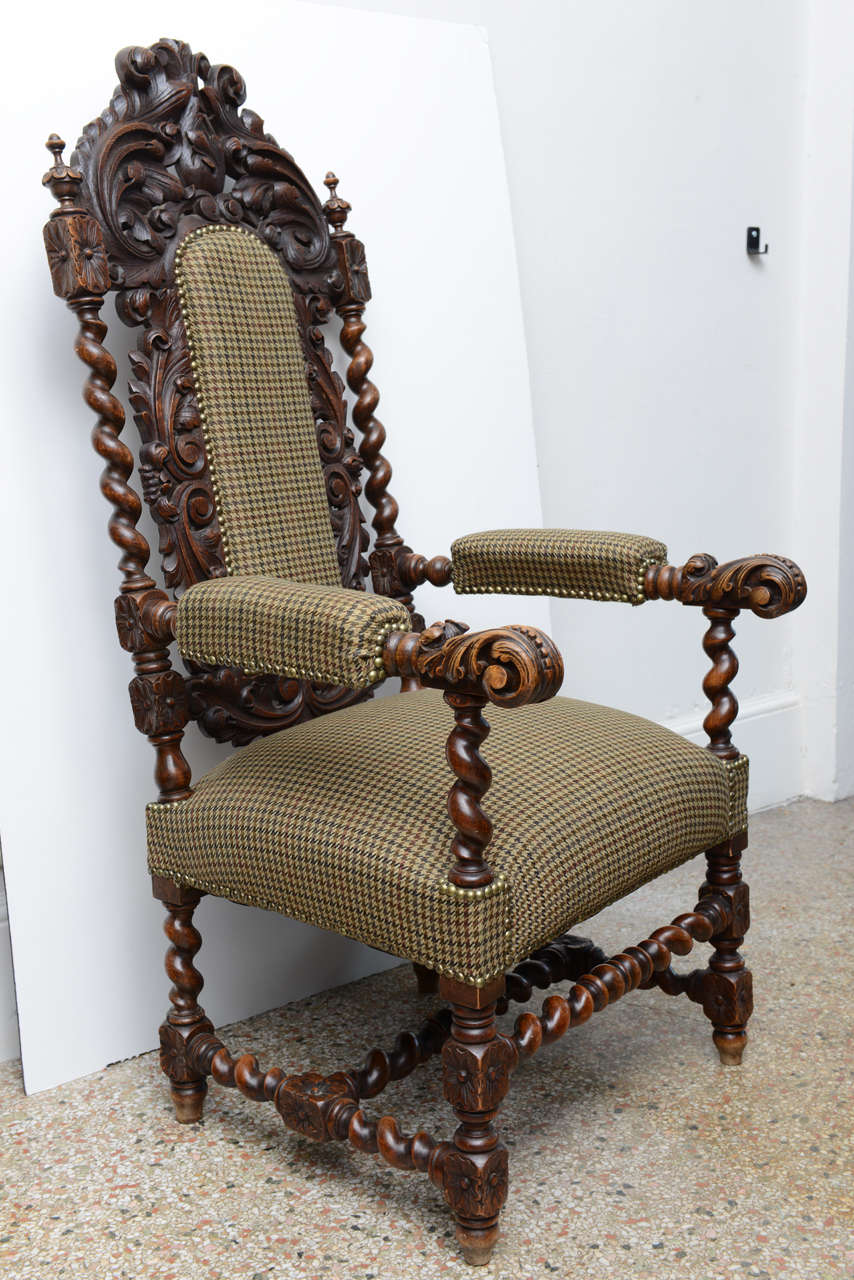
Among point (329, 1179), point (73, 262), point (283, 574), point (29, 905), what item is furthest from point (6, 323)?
point (329, 1179)

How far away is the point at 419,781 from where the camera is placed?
153cm

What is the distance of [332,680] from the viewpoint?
1.41 meters

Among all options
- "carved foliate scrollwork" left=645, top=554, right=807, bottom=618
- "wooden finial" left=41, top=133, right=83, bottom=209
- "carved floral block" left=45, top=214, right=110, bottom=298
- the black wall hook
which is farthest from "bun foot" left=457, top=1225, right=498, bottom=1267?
the black wall hook

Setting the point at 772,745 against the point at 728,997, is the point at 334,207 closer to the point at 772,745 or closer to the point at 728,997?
the point at 728,997

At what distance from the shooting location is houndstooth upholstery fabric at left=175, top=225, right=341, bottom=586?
181cm

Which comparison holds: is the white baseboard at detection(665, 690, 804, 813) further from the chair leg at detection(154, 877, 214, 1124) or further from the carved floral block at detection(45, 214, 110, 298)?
the carved floral block at detection(45, 214, 110, 298)

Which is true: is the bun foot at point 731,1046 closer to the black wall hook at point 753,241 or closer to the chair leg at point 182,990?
the chair leg at point 182,990

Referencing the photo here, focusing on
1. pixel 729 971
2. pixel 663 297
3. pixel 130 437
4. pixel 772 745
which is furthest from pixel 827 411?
pixel 130 437

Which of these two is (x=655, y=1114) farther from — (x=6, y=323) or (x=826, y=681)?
(x=826, y=681)

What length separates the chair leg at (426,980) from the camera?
86.4 inches

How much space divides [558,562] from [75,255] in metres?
0.80

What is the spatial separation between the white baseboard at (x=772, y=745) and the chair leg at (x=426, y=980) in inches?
45.4

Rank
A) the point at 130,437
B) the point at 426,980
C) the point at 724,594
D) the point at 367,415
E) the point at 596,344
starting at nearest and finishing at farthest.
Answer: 1. the point at 724,594
2. the point at 130,437
3. the point at 367,415
4. the point at 426,980
5. the point at 596,344

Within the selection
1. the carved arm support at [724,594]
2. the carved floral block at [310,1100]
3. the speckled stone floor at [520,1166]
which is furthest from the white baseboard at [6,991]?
the carved arm support at [724,594]
